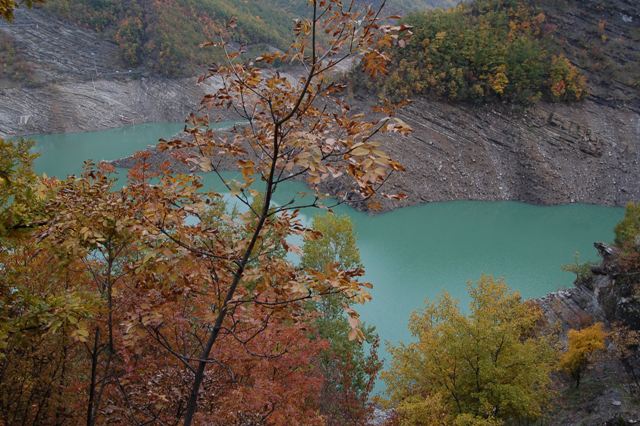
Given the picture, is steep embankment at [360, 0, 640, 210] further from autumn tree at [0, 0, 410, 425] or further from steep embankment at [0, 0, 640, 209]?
autumn tree at [0, 0, 410, 425]

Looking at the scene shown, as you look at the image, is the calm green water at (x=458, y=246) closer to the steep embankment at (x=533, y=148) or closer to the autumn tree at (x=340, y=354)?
the steep embankment at (x=533, y=148)

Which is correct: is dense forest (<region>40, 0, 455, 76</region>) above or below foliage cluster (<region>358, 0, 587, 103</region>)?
above

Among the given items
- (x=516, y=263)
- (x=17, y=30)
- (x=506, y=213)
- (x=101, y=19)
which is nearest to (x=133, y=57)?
(x=101, y=19)

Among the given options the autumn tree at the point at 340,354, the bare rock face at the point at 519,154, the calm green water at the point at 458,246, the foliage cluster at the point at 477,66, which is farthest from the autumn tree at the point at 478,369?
the foliage cluster at the point at 477,66

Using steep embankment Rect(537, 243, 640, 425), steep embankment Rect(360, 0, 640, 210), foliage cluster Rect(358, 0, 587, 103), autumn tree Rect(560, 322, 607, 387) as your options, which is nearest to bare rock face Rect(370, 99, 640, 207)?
steep embankment Rect(360, 0, 640, 210)

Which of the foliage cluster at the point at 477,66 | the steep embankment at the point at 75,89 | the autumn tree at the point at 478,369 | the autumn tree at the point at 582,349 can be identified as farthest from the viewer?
the steep embankment at the point at 75,89

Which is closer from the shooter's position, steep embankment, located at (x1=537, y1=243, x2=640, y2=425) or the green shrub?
steep embankment, located at (x1=537, y1=243, x2=640, y2=425)

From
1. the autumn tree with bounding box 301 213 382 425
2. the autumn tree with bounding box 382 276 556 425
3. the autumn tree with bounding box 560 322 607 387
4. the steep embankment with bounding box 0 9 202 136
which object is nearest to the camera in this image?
the autumn tree with bounding box 301 213 382 425
